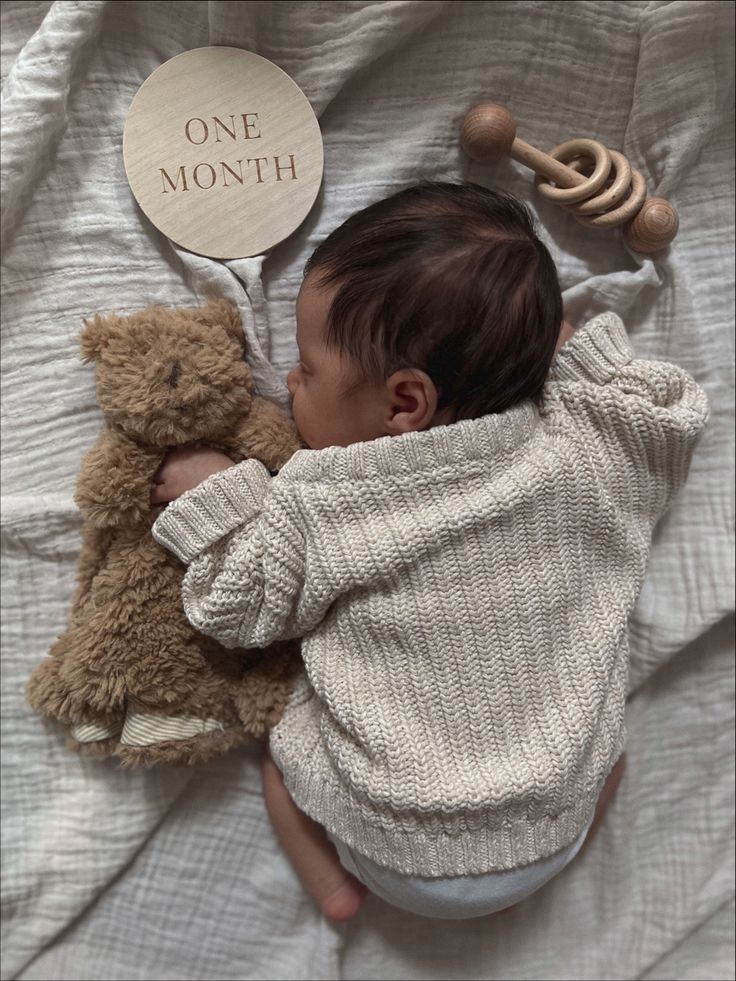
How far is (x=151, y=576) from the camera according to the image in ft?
2.82

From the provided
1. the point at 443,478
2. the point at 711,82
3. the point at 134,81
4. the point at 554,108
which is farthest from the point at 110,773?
the point at 711,82

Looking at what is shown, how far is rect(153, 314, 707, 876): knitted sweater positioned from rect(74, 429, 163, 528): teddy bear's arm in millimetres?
40

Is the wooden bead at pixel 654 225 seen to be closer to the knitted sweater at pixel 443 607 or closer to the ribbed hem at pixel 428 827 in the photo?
the knitted sweater at pixel 443 607

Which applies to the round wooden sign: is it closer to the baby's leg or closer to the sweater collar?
the sweater collar

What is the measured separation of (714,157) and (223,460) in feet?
2.28

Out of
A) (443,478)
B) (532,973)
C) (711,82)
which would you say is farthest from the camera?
(532,973)

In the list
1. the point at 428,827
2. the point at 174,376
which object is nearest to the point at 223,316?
the point at 174,376

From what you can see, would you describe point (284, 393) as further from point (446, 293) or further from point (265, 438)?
point (446, 293)

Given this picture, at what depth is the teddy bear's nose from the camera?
803 millimetres

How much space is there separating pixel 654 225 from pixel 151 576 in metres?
0.68

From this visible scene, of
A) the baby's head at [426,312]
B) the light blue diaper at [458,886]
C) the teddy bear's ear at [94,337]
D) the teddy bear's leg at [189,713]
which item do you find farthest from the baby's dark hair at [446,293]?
the light blue diaper at [458,886]

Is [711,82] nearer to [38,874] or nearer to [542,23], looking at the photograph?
[542,23]

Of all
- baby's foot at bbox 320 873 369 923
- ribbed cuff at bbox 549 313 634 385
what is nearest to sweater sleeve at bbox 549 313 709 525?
ribbed cuff at bbox 549 313 634 385

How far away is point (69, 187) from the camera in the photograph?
2.89 feet
